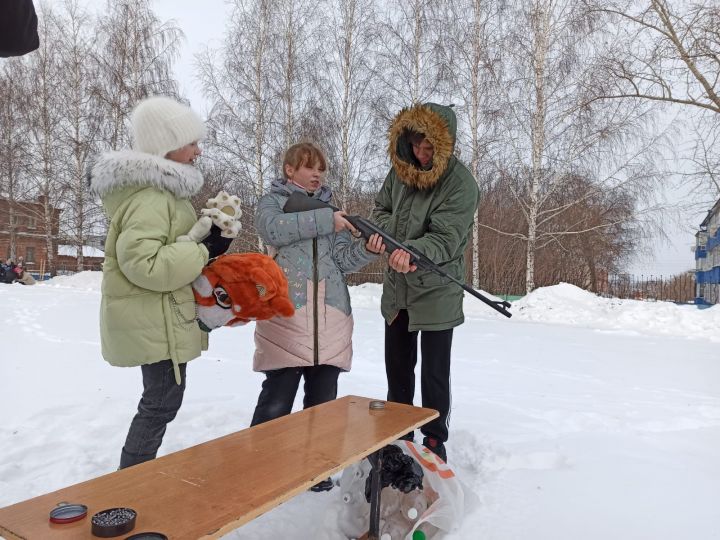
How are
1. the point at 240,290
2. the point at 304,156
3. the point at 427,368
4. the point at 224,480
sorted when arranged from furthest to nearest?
the point at 427,368
the point at 304,156
the point at 240,290
the point at 224,480

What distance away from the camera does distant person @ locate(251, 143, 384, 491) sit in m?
2.63

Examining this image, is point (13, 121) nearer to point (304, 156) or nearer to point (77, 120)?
point (77, 120)

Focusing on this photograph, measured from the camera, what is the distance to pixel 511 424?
362cm

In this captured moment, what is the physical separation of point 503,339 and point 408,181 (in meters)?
5.26

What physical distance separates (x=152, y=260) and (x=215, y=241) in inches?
11.4

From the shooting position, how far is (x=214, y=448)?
1.77 metres

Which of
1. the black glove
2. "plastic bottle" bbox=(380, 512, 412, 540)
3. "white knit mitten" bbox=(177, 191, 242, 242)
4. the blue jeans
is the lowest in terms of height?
"plastic bottle" bbox=(380, 512, 412, 540)

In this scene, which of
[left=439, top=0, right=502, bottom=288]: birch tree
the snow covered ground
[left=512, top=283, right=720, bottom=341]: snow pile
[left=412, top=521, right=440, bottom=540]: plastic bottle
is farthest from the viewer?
[left=439, top=0, right=502, bottom=288]: birch tree

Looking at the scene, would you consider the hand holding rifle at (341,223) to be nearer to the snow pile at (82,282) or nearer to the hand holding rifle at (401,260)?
the hand holding rifle at (401,260)

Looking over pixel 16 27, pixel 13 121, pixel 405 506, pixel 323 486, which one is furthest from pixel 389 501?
pixel 13 121

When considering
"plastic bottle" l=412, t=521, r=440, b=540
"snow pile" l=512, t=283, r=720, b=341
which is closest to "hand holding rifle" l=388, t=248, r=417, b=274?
"plastic bottle" l=412, t=521, r=440, b=540

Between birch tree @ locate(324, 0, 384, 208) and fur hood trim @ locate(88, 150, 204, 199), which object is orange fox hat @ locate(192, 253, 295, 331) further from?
birch tree @ locate(324, 0, 384, 208)

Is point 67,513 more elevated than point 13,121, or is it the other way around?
point 13,121

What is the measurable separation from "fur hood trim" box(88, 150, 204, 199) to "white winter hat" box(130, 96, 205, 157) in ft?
0.28
